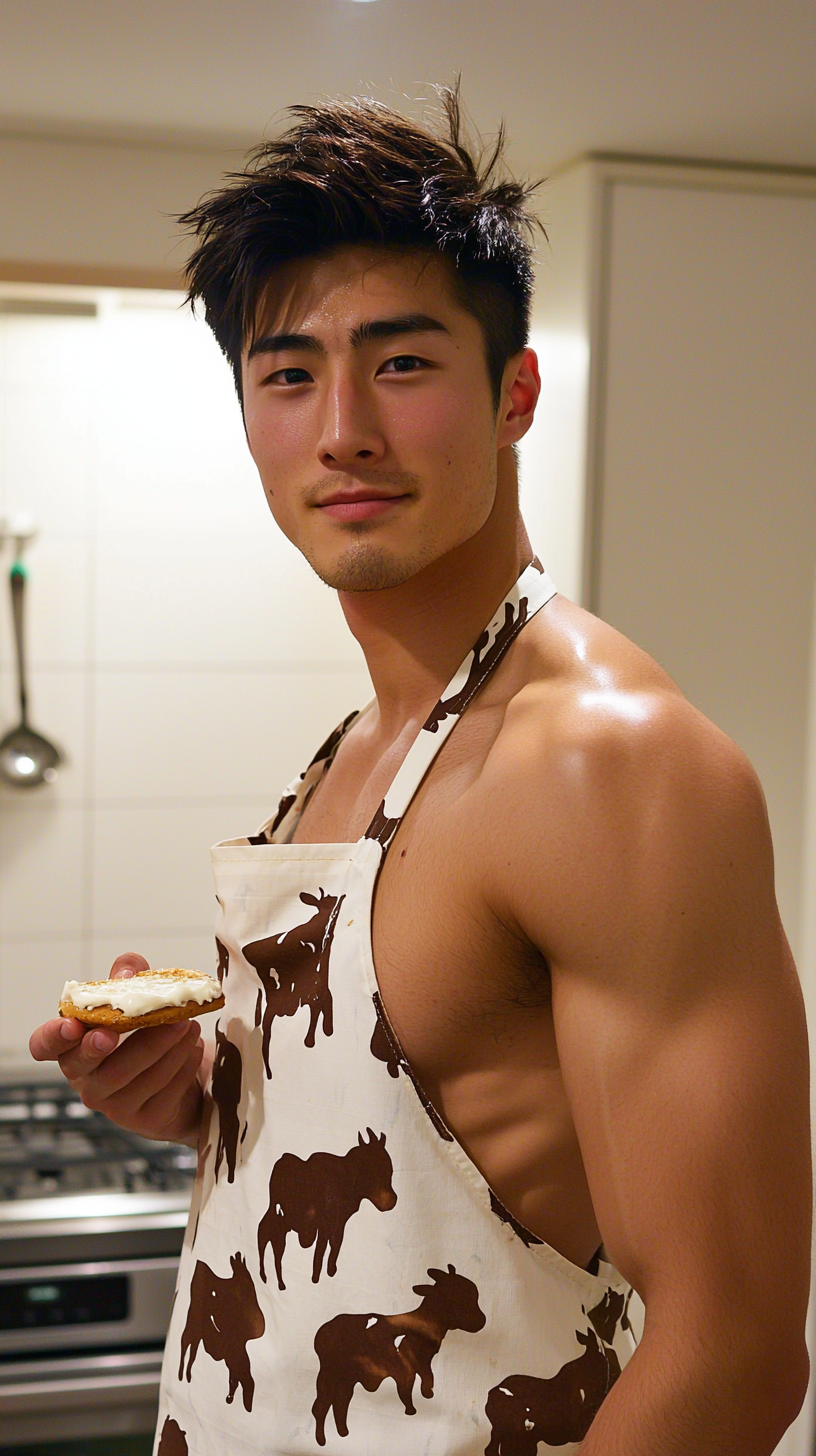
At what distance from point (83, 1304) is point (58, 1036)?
3.04ft

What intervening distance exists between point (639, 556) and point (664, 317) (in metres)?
0.31

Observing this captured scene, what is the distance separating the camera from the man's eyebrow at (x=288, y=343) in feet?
2.60

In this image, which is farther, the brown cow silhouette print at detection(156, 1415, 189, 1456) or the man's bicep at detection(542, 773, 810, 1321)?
the brown cow silhouette print at detection(156, 1415, 189, 1456)

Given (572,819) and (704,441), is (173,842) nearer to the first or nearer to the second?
(704,441)

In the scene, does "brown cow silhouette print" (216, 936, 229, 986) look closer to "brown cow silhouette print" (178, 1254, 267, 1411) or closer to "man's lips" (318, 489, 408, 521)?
"brown cow silhouette print" (178, 1254, 267, 1411)

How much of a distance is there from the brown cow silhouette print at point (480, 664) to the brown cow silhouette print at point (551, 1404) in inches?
14.9

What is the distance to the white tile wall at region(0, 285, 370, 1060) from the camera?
2.10 m

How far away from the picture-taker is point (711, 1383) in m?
0.59

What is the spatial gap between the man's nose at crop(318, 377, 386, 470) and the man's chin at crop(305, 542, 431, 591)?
55 millimetres

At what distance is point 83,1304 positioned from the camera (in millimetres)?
1604

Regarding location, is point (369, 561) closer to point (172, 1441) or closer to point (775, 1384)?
point (775, 1384)

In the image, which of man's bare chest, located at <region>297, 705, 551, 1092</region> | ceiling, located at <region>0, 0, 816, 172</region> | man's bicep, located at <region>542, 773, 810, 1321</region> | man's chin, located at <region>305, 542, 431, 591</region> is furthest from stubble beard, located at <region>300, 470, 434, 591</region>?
ceiling, located at <region>0, 0, 816, 172</region>

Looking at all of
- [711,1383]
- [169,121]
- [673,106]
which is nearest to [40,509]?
[169,121]

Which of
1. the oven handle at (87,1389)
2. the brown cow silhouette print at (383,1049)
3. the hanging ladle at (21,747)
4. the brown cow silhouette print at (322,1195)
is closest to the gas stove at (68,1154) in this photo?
the oven handle at (87,1389)
